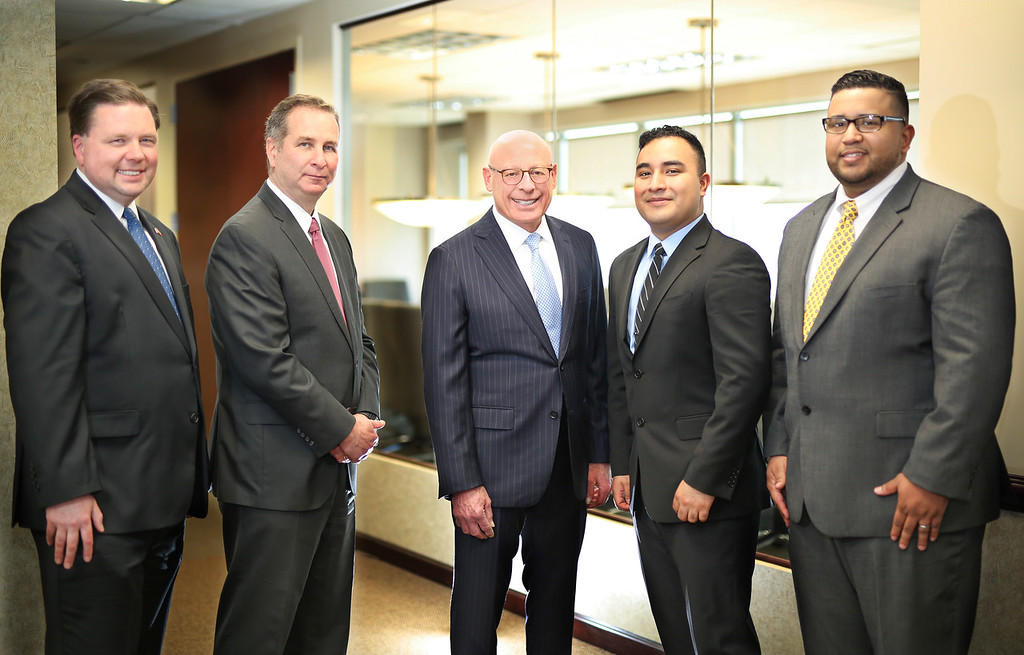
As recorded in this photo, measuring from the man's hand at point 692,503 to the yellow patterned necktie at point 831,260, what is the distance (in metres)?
0.48

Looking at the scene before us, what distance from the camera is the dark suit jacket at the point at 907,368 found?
2.00 meters

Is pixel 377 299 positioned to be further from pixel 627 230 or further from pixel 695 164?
pixel 695 164

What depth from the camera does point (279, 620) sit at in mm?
2520

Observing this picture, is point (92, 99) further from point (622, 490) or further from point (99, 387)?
point (622, 490)

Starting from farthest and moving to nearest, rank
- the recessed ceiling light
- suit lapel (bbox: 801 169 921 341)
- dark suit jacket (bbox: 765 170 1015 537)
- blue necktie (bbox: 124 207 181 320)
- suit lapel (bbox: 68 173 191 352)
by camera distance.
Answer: the recessed ceiling light, blue necktie (bbox: 124 207 181 320), suit lapel (bbox: 68 173 191 352), suit lapel (bbox: 801 169 921 341), dark suit jacket (bbox: 765 170 1015 537)

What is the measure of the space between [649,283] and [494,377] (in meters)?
0.50

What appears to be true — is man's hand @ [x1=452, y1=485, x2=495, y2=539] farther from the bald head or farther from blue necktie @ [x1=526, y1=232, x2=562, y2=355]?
the bald head

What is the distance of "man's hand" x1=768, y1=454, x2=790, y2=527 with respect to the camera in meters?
2.34

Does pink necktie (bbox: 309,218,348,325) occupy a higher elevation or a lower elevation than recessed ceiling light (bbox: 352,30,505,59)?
lower

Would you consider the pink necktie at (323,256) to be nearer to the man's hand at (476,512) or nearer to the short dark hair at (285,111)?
the short dark hair at (285,111)

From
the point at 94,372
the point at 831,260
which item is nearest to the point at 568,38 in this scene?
the point at 831,260

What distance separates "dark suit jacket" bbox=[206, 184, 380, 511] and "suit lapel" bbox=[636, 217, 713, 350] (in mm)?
847

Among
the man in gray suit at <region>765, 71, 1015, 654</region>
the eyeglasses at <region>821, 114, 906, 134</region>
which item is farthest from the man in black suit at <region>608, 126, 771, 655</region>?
the eyeglasses at <region>821, 114, 906, 134</region>

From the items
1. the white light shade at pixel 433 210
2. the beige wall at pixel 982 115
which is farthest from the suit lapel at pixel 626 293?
the white light shade at pixel 433 210
